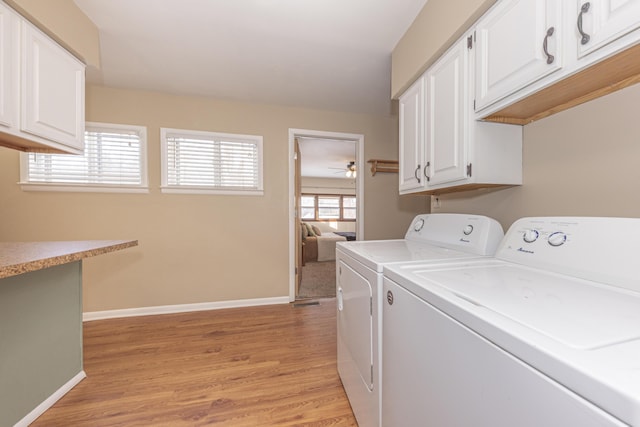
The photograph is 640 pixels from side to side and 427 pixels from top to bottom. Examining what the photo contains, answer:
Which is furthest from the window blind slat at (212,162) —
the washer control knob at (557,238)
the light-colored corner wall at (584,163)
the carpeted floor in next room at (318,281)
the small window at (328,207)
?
the small window at (328,207)

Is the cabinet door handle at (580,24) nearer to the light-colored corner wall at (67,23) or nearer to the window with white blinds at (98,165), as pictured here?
the light-colored corner wall at (67,23)

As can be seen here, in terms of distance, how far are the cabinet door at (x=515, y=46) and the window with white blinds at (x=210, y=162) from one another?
2.26 meters

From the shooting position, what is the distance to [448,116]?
1373 mm

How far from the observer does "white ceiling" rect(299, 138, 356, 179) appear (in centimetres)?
433

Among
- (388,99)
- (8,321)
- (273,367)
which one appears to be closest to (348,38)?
(388,99)

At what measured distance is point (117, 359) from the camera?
1817mm

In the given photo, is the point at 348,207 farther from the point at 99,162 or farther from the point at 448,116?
the point at 448,116

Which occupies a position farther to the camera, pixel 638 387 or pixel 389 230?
pixel 389 230

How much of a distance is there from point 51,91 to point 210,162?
1.37 meters

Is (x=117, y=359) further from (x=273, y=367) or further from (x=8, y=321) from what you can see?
(x=273, y=367)

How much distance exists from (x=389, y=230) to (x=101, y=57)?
3.32 meters

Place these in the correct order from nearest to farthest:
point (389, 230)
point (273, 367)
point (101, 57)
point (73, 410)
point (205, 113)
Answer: point (73, 410) < point (273, 367) < point (101, 57) < point (205, 113) < point (389, 230)

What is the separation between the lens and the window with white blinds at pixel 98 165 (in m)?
2.32

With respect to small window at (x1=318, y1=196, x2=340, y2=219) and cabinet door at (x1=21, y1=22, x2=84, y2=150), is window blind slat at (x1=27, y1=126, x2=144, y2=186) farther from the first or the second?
small window at (x1=318, y1=196, x2=340, y2=219)
